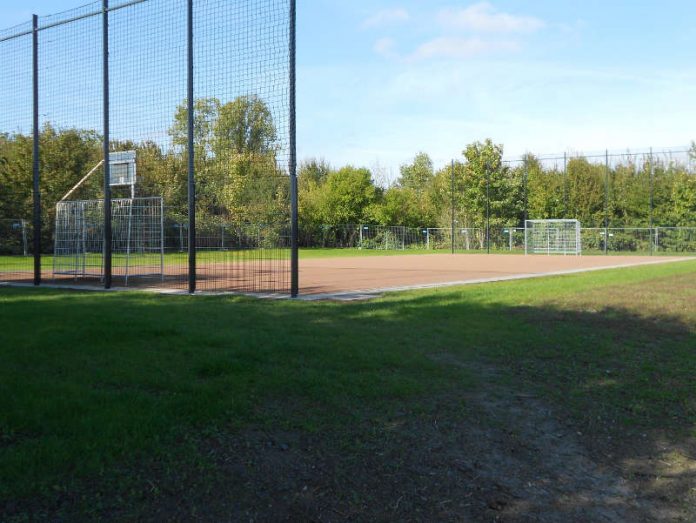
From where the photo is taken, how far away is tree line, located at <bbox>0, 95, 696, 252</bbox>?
11.2 meters

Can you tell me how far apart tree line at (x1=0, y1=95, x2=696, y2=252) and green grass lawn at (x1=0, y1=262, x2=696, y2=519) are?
3.09 metres

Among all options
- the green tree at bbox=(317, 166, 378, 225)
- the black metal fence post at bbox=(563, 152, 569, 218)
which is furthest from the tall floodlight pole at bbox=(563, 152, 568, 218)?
the green tree at bbox=(317, 166, 378, 225)

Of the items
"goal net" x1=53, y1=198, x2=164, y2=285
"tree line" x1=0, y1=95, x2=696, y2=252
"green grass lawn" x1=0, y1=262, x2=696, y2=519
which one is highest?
"tree line" x1=0, y1=95, x2=696, y2=252

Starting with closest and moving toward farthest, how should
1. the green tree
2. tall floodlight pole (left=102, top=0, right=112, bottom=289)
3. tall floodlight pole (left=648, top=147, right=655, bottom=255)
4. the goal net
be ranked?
tall floodlight pole (left=102, top=0, right=112, bottom=289)
the goal net
tall floodlight pole (left=648, top=147, right=655, bottom=255)
the green tree

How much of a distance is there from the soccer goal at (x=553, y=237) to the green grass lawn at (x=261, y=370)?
30.9 m

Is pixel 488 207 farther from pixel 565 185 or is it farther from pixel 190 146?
pixel 190 146

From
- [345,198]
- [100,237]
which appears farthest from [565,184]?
[100,237]

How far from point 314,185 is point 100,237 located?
125ft

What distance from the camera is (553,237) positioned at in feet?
130

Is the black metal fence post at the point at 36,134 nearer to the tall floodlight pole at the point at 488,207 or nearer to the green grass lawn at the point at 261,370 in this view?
the green grass lawn at the point at 261,370

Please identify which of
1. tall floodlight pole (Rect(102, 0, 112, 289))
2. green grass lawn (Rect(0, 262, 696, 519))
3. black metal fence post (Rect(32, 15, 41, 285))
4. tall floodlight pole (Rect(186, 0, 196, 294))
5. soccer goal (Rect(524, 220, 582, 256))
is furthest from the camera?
soccer goal (Rect(524, 220, 582, 256))

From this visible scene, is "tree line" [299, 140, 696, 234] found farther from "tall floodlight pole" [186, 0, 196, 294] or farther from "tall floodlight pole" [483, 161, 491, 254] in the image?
"tall floodlight pole" [186, 0, 196, 294]

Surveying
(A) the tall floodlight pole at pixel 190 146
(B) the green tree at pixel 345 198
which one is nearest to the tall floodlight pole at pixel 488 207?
(B) the green tree at pixel 345 198

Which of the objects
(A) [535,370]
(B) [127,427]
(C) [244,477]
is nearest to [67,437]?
(B) [127,427]
